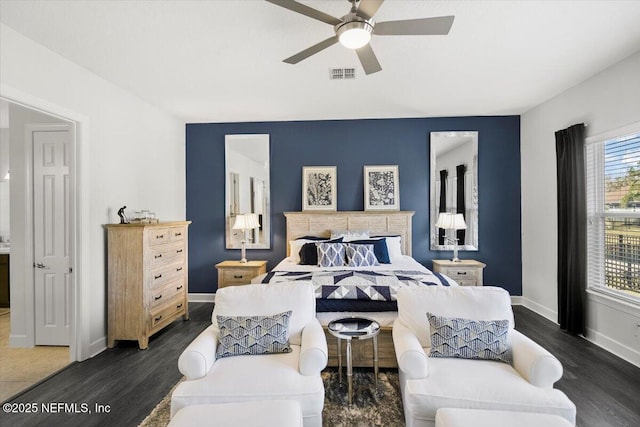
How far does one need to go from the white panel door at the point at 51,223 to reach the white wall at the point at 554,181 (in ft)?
17.9

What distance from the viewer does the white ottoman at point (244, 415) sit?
1.48 metres

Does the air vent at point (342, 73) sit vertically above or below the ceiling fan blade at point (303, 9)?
above

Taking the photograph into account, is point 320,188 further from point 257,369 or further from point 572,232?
point 257,369

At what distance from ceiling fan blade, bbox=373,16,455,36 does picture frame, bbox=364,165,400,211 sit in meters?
2.93

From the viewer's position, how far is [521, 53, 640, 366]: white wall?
117 inches

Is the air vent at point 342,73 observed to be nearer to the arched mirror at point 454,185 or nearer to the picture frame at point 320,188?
the picture frame at point 320,188

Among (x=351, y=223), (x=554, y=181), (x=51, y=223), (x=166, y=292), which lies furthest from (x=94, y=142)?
(x=554, y=181)

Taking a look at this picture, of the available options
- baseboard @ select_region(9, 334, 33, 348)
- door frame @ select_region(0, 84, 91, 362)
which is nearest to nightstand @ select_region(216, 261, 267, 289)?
door frame @ select_region(0, 84, 91, 362)

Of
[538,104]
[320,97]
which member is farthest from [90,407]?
[538,104]

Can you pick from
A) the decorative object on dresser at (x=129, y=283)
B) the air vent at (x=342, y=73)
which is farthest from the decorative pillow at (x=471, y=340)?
the decorative object on dresser at (x=129, y=283)

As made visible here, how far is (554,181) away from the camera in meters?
4.03

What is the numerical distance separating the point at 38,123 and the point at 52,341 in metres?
2.26

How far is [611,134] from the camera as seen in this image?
3.18 meters

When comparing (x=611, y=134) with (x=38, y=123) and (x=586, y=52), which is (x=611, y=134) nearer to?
(x=586, y=52)
